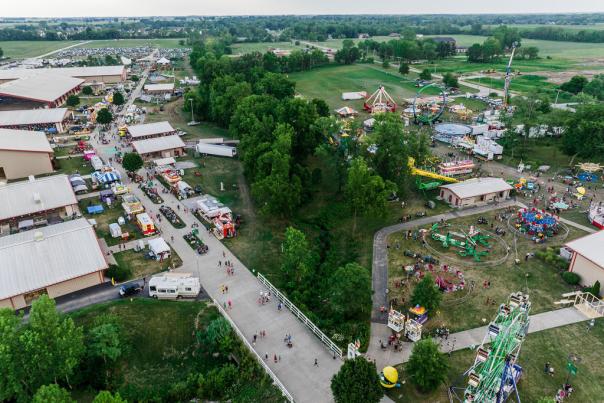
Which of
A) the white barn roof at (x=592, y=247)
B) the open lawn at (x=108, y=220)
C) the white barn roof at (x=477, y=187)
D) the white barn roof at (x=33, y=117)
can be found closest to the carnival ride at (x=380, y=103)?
the white barn roof at (x=477, y=187)

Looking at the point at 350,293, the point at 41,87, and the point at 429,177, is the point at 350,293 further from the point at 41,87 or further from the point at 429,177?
the point at 41,87

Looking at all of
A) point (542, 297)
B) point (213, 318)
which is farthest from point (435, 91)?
point (213, 318)

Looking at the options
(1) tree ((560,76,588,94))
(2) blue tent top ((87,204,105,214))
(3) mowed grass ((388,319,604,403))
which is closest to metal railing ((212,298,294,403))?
(3) mowed grass ((388,319,604,403))

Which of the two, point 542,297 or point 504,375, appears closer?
point 504,375

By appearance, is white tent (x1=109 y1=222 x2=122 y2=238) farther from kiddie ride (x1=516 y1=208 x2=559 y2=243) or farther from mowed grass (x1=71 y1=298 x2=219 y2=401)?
kiddie ride (x1=516 y1=208 x2=559 y2=243)

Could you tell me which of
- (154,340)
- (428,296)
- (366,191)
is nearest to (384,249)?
(366,191)

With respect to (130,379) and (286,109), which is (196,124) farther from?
(130,379)
